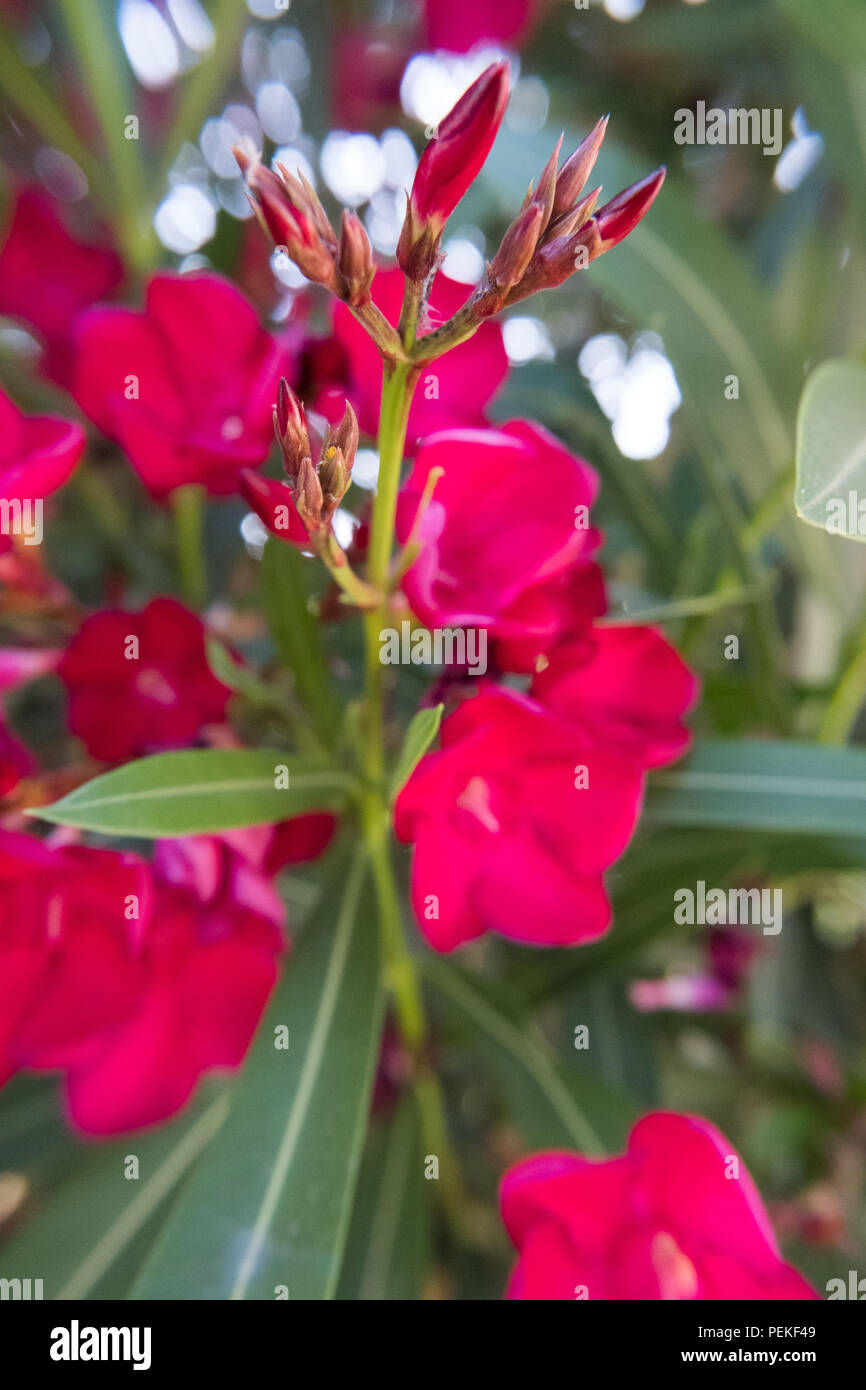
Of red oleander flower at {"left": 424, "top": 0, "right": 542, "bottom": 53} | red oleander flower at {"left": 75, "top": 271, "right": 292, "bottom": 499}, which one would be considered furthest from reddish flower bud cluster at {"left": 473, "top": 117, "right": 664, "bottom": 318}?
red oleander flower at {"left": 424, "top": 0, "right": 542, "bottom": 53}

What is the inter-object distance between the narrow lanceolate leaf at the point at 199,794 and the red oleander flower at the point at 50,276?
1.25ft

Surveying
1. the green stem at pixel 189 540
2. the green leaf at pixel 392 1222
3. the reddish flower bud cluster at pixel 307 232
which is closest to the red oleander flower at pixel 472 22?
the green stem at pixel 189 540

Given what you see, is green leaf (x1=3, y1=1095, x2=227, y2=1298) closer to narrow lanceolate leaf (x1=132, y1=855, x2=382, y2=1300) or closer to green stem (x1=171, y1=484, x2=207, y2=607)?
narrow lanceolate leaf (x1=132, y1=855, x2=382, y2=1300)

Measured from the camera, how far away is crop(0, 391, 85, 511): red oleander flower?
467 mm

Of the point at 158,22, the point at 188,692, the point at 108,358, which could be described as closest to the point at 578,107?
the point at 158,22

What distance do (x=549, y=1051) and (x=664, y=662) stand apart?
0.40 meters

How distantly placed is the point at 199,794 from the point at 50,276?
0.50 metres

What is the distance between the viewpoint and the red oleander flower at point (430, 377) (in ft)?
1.60

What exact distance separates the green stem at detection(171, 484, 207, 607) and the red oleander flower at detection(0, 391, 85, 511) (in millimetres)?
217

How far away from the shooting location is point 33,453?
0.49 meters

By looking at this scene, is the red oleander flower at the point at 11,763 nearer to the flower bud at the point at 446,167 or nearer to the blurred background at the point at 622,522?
the blurred background at the point at 622,522

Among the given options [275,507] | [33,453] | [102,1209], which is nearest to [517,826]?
[275,507]

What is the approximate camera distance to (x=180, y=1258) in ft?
1.58

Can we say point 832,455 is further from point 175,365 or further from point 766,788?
point 175,365
